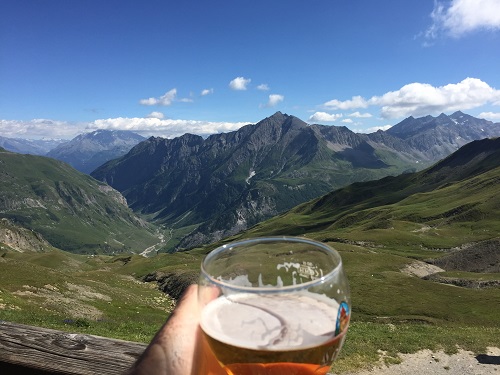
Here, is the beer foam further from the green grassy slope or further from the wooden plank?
the green grassy slope

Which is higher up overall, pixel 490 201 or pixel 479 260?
pixel 490 201

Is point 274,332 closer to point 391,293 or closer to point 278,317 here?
point 278,317

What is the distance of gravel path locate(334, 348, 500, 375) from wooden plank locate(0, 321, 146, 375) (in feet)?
65.5

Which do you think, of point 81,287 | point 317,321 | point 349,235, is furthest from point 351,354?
point 349,235

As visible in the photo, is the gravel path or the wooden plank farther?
the gravel path

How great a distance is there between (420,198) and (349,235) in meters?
82.3

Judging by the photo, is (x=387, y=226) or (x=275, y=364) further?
(x=387, y=226)

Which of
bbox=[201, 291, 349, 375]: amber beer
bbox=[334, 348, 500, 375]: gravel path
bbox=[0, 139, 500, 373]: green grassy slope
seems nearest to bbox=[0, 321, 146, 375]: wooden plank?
bbox=[201, 291, 349, 375]: amber beer

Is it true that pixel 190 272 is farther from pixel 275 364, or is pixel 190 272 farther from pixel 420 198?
pixel 420 198

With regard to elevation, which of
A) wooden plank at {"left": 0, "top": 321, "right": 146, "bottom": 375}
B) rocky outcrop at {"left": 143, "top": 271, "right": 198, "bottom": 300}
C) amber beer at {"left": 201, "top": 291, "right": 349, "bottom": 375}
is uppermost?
amber beer at {"left": 201, "top": 291, "right": 349, "bottom": 375}

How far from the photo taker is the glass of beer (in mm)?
1929

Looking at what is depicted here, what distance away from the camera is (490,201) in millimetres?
122938

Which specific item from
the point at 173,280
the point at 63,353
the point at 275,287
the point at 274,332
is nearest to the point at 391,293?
the point at 173,280

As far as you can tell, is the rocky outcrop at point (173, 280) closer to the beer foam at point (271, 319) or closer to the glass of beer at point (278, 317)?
the glass of beer at point (278, 317)
